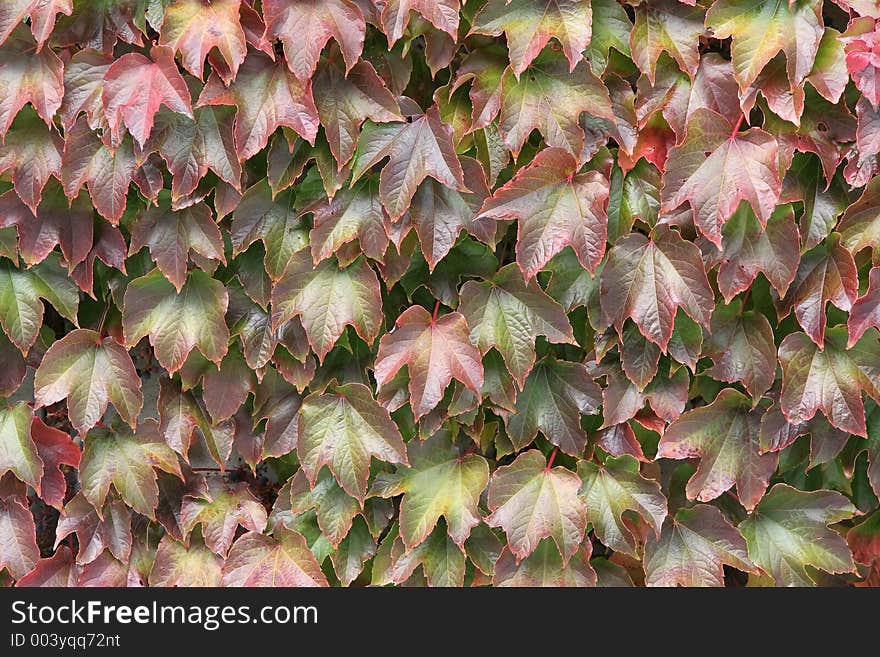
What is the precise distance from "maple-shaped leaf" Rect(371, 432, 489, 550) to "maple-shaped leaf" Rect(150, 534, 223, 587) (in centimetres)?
47

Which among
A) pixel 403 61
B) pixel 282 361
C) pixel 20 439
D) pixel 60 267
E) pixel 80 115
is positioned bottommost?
pixel 20 439

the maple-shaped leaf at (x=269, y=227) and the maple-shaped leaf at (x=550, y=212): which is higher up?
the maple-shaped leaf at (x=550, y=212)

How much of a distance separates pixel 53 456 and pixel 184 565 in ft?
1.36

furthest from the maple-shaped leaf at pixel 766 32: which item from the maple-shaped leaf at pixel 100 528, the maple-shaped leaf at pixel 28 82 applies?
the maple-shaped leaf at pixel 100 528

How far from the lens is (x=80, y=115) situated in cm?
190

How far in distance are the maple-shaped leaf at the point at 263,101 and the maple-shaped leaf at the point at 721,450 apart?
104 cm

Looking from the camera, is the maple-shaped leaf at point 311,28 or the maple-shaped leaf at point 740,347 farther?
the maple-shaped leaf at point 740,347

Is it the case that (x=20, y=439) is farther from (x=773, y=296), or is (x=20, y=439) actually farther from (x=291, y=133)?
(x=773, y=296)

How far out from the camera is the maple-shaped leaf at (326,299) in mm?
1914

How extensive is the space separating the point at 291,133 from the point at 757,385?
117 cm

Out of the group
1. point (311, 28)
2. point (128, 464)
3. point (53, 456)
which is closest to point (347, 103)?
point (311, 28)

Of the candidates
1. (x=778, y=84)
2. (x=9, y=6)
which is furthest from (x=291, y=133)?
(x=778, y=84)

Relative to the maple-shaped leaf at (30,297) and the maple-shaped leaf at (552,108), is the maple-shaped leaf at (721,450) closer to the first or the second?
the maple-shaped leaf at (552,108)

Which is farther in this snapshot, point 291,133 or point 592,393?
point 592,393
